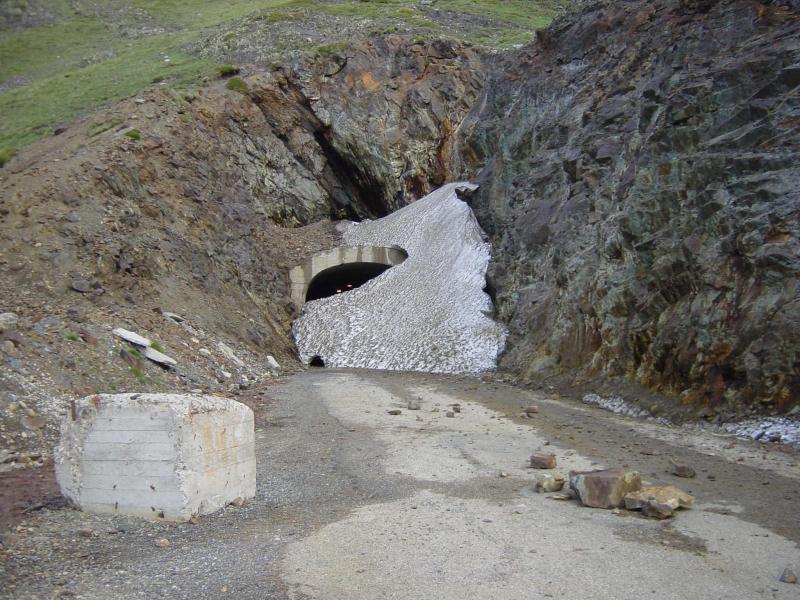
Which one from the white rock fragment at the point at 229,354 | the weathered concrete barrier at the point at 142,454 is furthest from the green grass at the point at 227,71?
the weathered concrete barrier at the point at 142,454

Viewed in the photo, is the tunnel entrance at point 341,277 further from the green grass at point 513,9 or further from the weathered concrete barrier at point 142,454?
the green grass at point 513,9

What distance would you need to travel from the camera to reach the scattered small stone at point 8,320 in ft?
47.9

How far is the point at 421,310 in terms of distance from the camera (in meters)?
Result: 29.7

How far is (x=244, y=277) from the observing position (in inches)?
1193

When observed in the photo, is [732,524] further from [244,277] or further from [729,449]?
[244,277]

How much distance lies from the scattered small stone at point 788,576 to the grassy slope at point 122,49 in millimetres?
35805

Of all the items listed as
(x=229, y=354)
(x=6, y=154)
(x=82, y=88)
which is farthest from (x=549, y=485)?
(x=82, y=88)

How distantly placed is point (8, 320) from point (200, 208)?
15553 mm

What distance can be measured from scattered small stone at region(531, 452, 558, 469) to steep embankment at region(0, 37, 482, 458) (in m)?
7.27

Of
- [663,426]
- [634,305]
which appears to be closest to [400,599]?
[663,426]

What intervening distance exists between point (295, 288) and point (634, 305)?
20324 millimetres

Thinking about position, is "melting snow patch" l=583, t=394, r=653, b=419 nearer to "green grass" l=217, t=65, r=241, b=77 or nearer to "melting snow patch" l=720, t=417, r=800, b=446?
"melting snow patch" l=720, t=417, r=800, b=446

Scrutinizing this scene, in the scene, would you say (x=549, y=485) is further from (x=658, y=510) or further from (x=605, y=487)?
(x=658, y=510)

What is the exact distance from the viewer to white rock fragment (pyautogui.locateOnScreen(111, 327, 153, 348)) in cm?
1747
